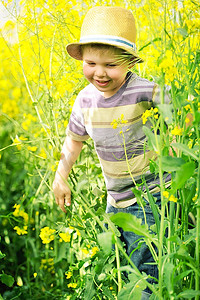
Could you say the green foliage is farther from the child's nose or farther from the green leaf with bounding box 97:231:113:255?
the child's nose

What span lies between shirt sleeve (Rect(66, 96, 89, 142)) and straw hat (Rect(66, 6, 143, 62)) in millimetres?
347

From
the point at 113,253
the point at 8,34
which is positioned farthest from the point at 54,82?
the point at 113,253

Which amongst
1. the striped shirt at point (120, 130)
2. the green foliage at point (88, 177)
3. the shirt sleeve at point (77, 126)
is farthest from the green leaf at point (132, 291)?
the shirt sleeve at point (77, 126)

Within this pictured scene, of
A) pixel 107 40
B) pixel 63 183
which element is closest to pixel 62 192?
pixel 63 183

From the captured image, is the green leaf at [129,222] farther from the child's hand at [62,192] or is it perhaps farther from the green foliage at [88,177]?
the child's hand at [62,192]

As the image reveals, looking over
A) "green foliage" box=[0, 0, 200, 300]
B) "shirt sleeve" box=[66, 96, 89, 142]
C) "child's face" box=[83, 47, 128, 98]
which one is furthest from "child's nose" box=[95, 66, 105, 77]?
"shirt sleeve" box=[66, 96, 89, 142]

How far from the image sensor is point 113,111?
5.23ft

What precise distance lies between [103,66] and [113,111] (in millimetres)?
233

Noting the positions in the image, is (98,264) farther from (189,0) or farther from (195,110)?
(189,0)

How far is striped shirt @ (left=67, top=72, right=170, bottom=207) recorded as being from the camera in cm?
154

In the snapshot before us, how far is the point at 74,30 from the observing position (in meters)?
2.14

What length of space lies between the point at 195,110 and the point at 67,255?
1.42m

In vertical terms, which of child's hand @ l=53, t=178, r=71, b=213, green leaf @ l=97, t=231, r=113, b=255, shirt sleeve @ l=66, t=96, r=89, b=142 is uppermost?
shirt sleeve @ l=66, t=96, r=89, b=142

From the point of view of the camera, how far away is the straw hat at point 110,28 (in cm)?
137
